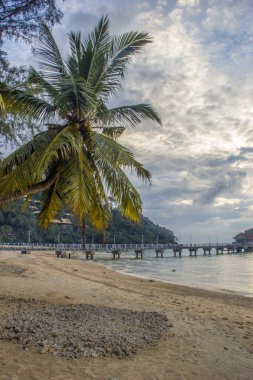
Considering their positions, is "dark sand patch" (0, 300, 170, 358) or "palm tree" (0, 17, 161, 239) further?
"palm tree" (0, 17, 161, 239)

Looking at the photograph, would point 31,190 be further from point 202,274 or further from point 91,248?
point 91,248

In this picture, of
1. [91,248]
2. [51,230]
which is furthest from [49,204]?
[51,230]

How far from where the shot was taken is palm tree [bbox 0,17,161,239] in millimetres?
6863

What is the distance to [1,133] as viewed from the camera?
7.57 metres

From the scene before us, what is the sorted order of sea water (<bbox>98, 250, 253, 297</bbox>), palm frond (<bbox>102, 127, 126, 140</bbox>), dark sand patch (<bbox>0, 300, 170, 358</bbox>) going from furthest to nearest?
sea water (<bbox>98, 250, 253, 297</bbox>), palm frond (<bbox>102, 127, 126, 140</bbox>), dark sand patch (<bbox>0, 300, 170, 358</bbox>)

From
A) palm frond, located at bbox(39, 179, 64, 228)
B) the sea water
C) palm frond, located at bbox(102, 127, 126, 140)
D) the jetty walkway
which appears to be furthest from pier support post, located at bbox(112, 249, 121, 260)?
palm frond, located at bbox(39, 179, 64, 228)

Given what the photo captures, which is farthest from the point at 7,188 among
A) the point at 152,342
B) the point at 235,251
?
the point at 235,251

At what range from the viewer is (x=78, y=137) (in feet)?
23.6

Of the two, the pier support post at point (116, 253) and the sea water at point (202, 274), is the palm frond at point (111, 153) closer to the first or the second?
the sea water at point (202, 274)

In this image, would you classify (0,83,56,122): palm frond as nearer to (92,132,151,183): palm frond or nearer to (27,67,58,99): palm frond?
(27,67,58,99): palm frond

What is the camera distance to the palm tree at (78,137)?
686 cm

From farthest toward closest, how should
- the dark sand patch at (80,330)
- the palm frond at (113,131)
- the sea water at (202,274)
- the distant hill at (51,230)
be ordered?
1. the distant hill at (51,230)
2. the sea water at (202,274)
3. the palm frond at (113,131)
4. the dark sand patch at (80,330)

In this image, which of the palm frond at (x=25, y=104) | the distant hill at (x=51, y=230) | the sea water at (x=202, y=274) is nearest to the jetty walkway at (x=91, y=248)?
the distant hill at (x=51, y=230)

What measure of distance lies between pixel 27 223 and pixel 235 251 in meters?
72.3
